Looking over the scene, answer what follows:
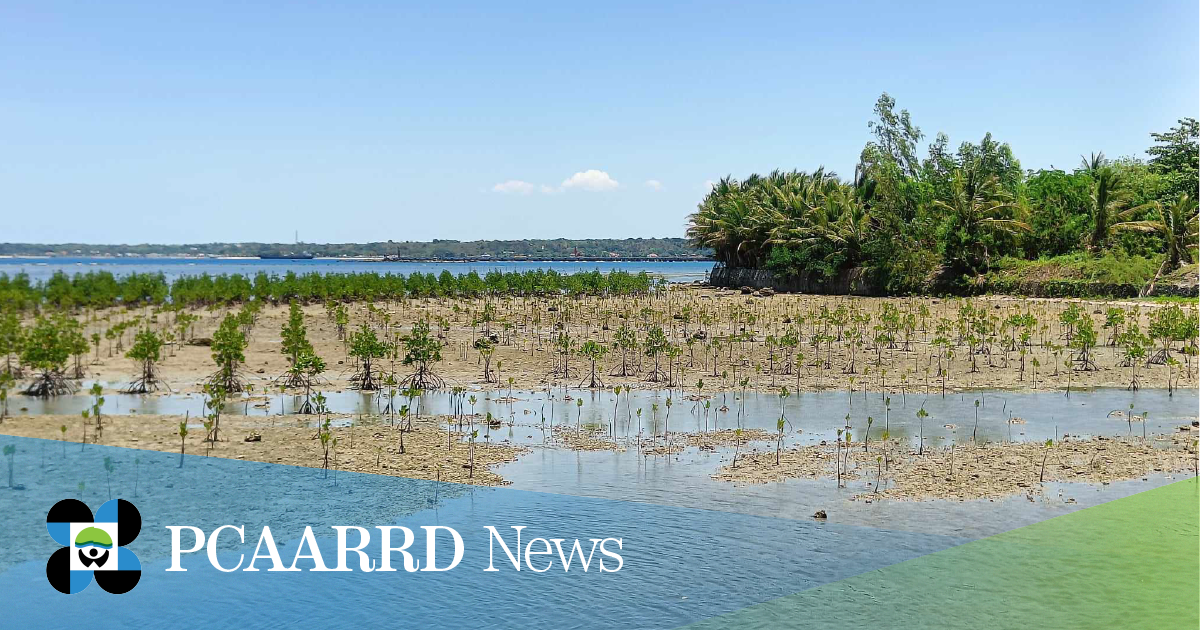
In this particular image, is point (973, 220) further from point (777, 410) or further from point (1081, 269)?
point (777, 410)

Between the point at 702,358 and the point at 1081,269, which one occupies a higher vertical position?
the point at 1081,269

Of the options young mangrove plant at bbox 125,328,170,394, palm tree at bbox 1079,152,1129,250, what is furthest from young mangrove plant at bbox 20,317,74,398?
palm tree at bbox 1079,152,1129,250

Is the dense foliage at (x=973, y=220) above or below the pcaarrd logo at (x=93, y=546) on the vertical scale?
above

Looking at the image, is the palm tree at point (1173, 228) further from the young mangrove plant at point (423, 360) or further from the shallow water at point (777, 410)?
the young mangrove plant at point (423, 360)

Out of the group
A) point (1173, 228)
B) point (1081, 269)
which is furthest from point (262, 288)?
point (1173, 228)

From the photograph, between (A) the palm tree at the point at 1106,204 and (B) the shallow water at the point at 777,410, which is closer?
(B) the shallow water at the point at 777,410

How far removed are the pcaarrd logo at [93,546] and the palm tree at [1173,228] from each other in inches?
1380

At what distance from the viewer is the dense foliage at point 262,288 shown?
29594 millimetres

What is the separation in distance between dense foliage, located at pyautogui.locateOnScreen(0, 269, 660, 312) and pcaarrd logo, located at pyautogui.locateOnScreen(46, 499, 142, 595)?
18.6m

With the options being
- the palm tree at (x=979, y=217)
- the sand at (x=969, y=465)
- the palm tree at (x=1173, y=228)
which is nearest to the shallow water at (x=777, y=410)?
the sand at (x=969, y=465)
